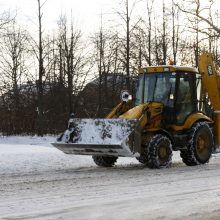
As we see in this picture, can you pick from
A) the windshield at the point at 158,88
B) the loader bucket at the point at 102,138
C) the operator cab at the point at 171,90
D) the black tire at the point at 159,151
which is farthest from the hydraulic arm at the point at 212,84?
the loader bucket at the point at 102,138

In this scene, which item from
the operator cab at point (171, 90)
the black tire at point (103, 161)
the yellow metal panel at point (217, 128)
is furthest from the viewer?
the yellow metal panel at point (217, 128)

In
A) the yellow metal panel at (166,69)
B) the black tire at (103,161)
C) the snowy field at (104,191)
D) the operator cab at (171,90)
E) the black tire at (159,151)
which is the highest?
the yellow metal panel at (166,69)

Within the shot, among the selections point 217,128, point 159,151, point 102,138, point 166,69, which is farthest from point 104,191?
point 217,128

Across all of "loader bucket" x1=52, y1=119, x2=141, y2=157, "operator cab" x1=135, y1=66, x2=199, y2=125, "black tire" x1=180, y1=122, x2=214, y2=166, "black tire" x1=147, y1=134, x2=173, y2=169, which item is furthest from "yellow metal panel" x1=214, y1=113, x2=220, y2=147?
"loader bucket" x1=52, y1=119, x2=141, y2=157

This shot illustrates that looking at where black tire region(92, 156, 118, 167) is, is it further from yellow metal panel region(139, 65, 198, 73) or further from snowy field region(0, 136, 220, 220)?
yellow metal panel region(139, 65, 198, 73)

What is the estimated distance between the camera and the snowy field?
306 inches

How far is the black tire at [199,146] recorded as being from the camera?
1478 cm

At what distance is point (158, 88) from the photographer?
1489 cm

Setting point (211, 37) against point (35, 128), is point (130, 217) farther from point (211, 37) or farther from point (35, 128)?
point (35, 128)

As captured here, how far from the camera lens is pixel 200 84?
51.2 ft

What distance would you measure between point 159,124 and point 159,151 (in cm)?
91

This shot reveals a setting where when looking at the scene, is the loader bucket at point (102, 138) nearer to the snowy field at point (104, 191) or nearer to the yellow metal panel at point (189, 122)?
the snowy field at point (104, 191)

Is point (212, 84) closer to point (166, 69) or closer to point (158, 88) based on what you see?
point (166, 69)

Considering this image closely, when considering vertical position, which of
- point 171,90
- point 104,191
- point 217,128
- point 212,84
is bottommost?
point 104,191
